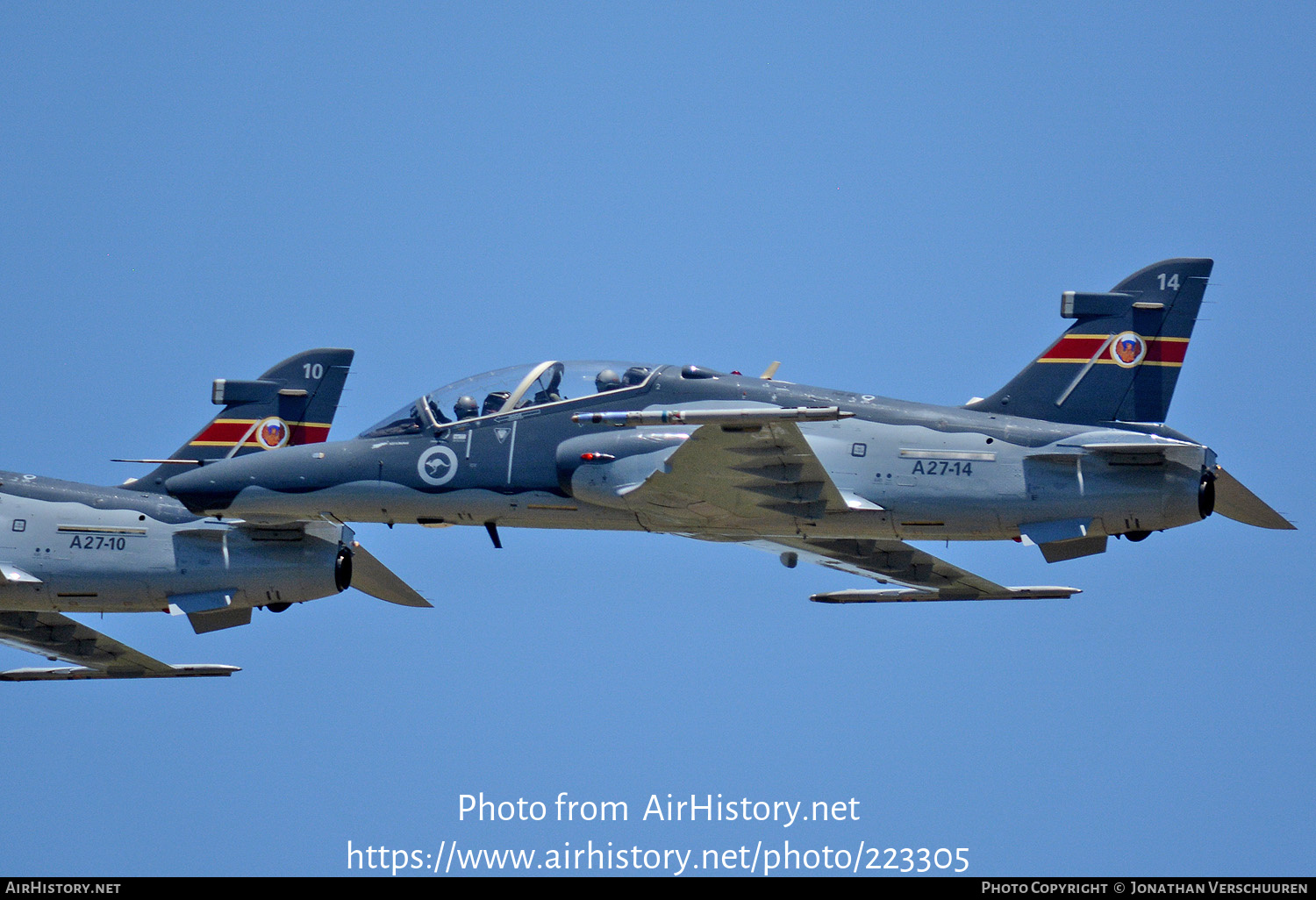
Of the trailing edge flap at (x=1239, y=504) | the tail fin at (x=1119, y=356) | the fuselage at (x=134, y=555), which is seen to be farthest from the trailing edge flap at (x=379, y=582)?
the trailing edge flap at (x=1239, y=504)

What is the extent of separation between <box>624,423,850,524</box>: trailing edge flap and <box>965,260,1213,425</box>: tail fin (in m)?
2.72

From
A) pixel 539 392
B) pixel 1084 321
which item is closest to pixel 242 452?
pixel 539 392

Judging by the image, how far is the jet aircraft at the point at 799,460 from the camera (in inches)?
962

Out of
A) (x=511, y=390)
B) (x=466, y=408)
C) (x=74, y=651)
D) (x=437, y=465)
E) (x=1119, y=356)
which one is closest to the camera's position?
(x=1119, y=356)

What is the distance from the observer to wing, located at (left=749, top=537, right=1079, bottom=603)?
29.3m

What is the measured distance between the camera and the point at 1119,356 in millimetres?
25828

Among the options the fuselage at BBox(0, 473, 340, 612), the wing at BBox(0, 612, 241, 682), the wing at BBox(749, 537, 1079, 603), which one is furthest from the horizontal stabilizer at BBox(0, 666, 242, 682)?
the wing at BBox(749, 537, 1079, 603)

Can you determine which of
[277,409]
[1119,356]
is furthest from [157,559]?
[1119,356]

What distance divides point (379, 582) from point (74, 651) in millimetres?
6463

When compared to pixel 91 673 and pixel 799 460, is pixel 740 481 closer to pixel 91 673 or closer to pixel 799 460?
pixel 799 460

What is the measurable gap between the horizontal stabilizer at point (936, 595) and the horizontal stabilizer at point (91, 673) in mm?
10491

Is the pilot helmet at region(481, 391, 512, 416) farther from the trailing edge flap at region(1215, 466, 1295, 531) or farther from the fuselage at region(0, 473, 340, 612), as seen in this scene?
the trailing edge flap at region(1215, 466, 1295, 531)

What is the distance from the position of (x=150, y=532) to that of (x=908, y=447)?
1211cm

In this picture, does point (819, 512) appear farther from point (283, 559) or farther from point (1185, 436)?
point (283, 559)
